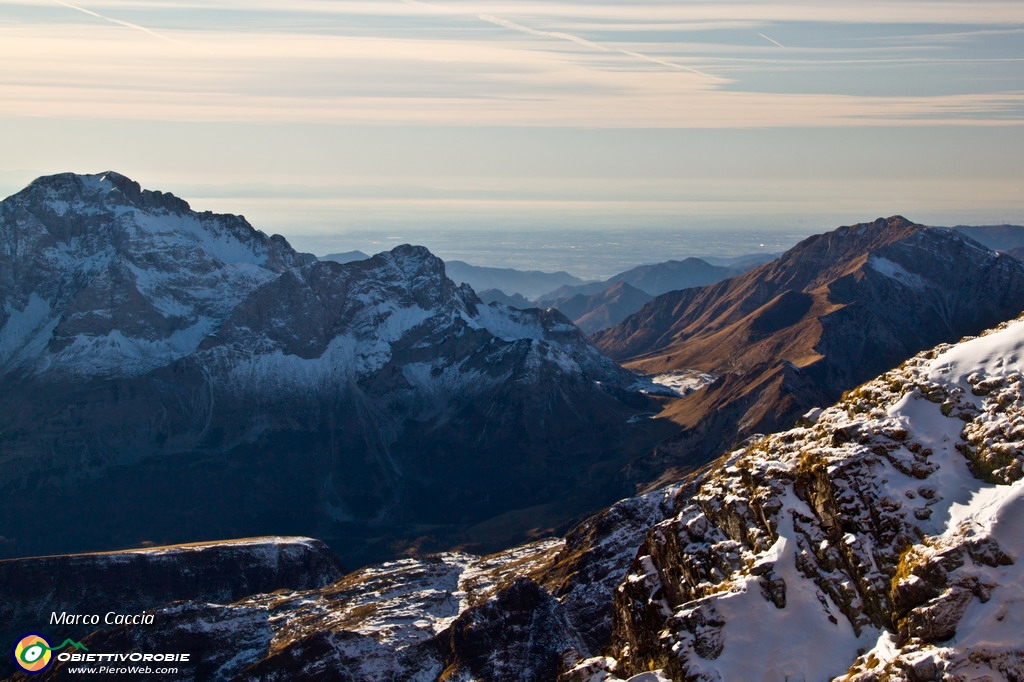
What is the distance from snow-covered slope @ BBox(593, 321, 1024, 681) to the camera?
77.4 metres

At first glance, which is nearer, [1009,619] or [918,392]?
[1009,619]

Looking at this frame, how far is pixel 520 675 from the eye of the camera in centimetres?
17425

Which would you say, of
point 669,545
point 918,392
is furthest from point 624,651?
point 918,392

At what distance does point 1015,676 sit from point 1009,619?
12.3 ft

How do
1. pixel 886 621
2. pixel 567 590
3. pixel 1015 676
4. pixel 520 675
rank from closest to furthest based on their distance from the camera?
pixel 1015 676, pixel 886 621, pixel 520 675, pixel 567 590

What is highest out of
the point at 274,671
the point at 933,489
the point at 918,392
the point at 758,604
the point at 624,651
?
the point at 918,392

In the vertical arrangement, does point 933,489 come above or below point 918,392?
below

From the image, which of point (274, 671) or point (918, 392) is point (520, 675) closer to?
point (274, 671)

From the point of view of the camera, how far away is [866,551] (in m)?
85.8

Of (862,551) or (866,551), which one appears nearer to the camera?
(866,551)

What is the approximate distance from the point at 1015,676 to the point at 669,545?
31.9 metres

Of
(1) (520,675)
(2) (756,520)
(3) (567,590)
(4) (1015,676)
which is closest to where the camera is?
(4) (1015,676)

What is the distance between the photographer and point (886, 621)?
82375 millimetres

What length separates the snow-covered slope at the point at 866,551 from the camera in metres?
77.4
